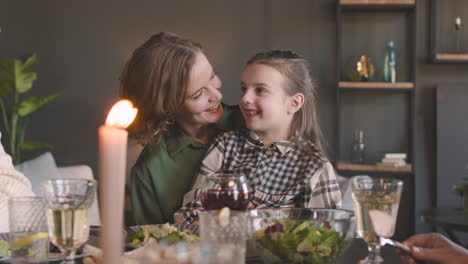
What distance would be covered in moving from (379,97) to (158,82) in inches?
105

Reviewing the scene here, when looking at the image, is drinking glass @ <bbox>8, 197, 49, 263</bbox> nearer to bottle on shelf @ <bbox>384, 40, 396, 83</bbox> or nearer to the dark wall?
the dark wall

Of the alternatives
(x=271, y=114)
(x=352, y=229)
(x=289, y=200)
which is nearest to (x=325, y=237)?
(x=352, y=229)

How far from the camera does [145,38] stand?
14.9 feet

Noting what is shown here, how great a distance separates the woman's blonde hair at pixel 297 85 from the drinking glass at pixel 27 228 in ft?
4.23

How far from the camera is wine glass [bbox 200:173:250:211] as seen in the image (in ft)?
3.79

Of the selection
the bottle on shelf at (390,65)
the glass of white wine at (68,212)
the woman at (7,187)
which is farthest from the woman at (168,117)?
the bottle on shelf at (390,65)

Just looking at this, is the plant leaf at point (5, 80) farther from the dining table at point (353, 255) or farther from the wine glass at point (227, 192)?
the wine glass at point (227, 192)

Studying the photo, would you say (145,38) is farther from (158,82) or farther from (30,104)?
(158,82)

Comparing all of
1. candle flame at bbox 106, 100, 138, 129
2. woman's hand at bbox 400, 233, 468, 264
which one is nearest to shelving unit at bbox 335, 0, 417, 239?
woman's hand at bbox 400, 233, 468, 264

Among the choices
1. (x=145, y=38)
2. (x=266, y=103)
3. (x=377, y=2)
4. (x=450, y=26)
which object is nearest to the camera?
(x=266, y=103)

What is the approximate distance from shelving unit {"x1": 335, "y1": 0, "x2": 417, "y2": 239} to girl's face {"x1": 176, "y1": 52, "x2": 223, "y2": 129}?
2.27 m

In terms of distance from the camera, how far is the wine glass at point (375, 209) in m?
1.03

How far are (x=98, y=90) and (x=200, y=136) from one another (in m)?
2.47

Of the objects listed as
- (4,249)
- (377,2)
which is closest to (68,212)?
Answer: (4,249)
